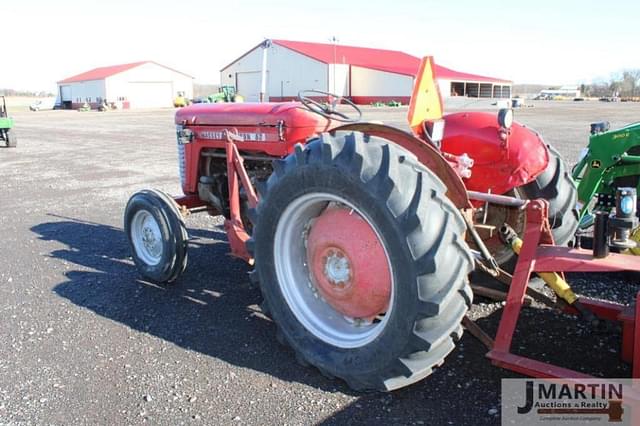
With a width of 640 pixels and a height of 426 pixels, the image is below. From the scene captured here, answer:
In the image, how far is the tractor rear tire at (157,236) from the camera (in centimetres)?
420

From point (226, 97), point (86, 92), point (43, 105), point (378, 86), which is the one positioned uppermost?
point (86, 92)

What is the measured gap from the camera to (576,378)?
7.84 feet

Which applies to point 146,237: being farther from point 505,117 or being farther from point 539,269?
point 539,269

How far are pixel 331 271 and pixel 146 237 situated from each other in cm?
208

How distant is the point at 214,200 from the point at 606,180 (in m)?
3.05

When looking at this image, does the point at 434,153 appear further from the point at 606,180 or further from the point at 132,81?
the point at 132,81

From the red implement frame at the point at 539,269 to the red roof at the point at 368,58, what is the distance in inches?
1860

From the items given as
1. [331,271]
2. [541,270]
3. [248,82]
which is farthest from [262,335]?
[248,82]

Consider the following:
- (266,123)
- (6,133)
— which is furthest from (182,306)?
(6,133)

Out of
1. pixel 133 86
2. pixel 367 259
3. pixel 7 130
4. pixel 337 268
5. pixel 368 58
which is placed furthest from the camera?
pixel 133 86

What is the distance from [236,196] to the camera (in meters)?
4.12

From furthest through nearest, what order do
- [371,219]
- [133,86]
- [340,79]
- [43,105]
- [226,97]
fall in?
[43,105]
[133,86]
[340,79]
[226,97]
[371,219]

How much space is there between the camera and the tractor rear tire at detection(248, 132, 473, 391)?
242cm

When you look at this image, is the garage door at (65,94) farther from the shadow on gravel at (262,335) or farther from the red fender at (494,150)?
the red fender at (494,150)
